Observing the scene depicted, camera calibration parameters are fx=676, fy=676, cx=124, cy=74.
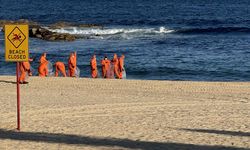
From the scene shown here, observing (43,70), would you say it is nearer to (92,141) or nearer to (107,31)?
(92,141)

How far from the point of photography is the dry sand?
14344 millimetres

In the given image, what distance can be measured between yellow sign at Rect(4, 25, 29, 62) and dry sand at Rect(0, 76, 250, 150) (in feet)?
5.86

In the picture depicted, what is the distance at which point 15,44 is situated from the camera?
1476cm

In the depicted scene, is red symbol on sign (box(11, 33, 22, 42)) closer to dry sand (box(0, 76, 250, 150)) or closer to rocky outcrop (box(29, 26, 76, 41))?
dry sand (box(0, 76, 250, 150))

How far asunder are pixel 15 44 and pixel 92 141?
271 centimetres

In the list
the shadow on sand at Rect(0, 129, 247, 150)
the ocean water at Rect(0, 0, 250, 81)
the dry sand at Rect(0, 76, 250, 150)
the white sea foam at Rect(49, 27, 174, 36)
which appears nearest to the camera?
the shadow on sand at Rect(0, 129, 247, 150)

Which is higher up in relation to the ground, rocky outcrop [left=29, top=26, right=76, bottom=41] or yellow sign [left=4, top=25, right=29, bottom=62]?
yellow sign [left=4, top=25, right=29, bottom=62]

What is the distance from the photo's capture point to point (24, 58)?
48.5ft

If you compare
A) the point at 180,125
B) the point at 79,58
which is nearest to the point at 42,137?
the point at 180,125

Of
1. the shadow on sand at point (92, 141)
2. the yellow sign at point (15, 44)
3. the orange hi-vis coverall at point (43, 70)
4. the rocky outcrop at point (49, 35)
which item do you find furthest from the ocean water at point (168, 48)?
the yellow sign at point (15, 44)

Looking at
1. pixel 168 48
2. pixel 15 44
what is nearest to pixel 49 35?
pixel 168 48

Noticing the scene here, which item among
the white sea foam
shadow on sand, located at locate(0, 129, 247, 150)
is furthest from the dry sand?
the white sea foam

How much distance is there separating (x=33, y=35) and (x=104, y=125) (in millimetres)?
36789

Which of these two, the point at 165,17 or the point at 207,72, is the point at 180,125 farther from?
the point at 165,17
